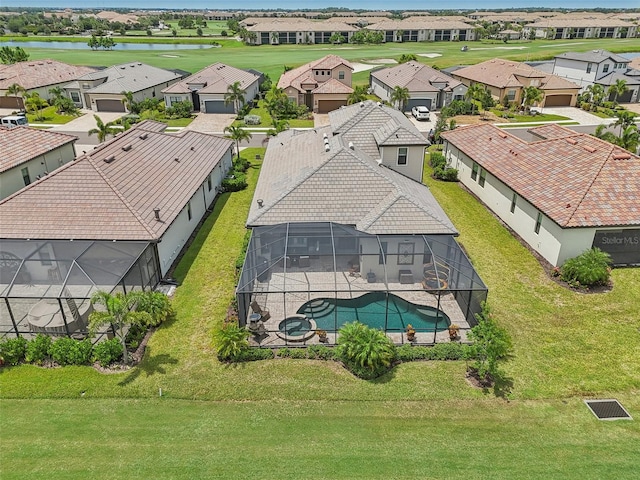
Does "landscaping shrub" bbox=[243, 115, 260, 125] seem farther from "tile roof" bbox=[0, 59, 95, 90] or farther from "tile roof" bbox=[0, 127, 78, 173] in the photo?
"tile roof" bbox=[0, 59, 95, 90]

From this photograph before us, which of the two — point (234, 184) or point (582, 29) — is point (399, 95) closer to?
point (234, 184)

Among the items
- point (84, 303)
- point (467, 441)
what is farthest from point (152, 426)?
point (467, 441)

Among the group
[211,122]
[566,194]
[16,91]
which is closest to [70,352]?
[566,194]

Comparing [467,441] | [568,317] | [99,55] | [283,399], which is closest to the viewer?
[467,441]

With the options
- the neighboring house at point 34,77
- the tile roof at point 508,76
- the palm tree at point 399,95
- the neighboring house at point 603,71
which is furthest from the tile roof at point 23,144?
the neighboring house at point 603,71

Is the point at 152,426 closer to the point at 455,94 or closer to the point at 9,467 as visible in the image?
the point at 9,467

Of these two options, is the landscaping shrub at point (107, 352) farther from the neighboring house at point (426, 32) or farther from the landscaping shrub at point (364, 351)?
the neighboring house at point (426, 32)
